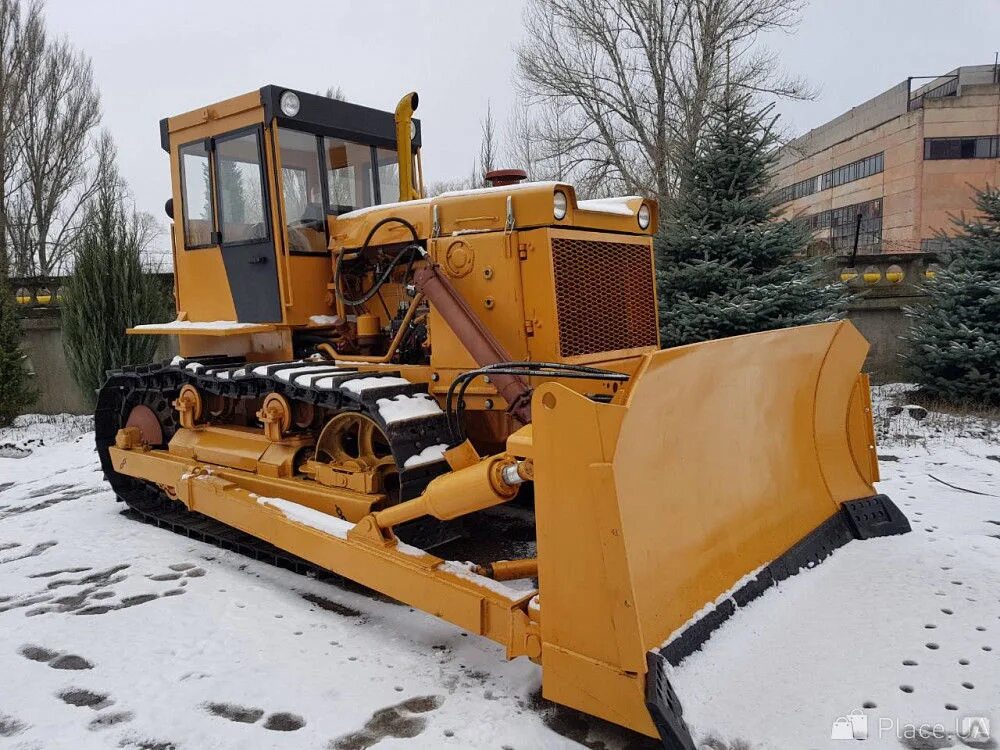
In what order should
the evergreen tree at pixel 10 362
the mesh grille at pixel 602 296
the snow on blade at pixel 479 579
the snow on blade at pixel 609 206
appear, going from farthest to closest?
1. the evergreen tree at pixel 10 362
2. the snow on blade at pixel 609 206
3. the mesh grille at pixel 602 296
4. the snow on blade at pixel 479 579

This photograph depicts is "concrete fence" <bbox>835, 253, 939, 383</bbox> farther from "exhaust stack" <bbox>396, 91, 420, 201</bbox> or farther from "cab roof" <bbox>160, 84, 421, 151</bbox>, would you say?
"cab roof" <bbox>160, 84, 421, 151</bbox>

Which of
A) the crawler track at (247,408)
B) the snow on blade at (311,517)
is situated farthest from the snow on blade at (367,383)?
the snow on blade at (311,517)

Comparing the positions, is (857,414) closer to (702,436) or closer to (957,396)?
(702,436)

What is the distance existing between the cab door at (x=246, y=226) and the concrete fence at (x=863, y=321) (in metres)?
6.79

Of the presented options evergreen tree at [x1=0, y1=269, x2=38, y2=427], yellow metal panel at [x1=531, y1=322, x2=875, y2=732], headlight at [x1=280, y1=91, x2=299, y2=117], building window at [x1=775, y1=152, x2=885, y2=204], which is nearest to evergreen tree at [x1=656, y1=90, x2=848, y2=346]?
yellow metal panel at [x1=531, y1=322, x2=875, y2=732]

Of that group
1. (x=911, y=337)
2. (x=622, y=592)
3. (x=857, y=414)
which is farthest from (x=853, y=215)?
(x=622, y=592)

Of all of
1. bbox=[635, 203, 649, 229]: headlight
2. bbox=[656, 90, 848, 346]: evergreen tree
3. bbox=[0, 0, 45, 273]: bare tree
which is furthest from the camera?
bbox=[0, 0, 45, 273]: bare tree

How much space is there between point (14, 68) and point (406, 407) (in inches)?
829

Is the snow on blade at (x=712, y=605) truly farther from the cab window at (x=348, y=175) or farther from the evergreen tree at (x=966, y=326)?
the evergreen tree at (x=966, y=326)

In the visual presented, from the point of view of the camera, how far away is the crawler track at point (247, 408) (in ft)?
12.3

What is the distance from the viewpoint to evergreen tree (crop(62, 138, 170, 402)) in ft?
32.0

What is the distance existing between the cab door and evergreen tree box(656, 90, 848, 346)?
484 centimetres

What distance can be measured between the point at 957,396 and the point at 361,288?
7470 mm

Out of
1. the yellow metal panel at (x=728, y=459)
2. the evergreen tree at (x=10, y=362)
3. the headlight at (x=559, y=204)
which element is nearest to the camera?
the yellow metal panel at (x=728, y=459)
